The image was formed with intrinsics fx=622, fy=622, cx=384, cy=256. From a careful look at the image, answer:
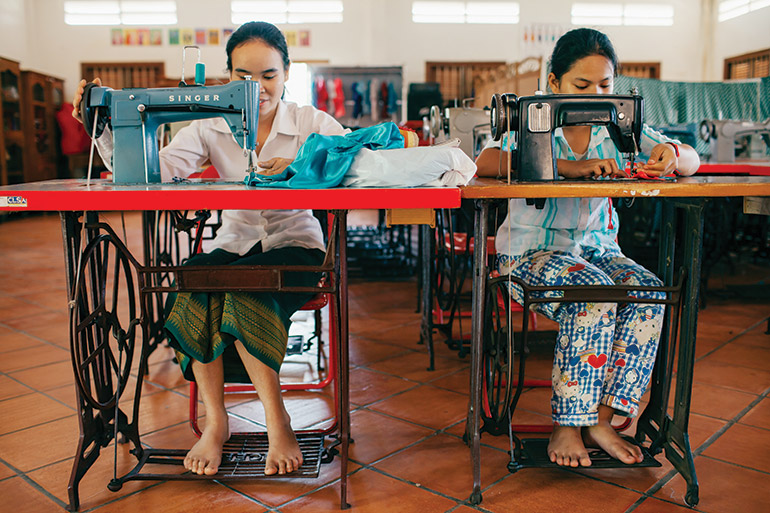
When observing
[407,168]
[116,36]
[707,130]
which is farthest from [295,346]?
[116,36]

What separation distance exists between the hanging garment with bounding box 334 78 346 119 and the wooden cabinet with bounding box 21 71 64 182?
428 cm

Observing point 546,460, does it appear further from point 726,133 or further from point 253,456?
point 726,133

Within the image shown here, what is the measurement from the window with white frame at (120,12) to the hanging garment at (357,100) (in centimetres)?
359

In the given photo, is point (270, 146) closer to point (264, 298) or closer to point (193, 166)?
point (193, 166)

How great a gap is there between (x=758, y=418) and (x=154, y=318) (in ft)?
7.98

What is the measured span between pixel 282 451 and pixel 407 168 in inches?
31.1

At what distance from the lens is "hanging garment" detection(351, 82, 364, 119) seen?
329 inches

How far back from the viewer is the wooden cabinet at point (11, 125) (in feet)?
26.6

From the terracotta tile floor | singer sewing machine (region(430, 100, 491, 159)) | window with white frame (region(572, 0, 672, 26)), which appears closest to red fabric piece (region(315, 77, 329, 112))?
window with white frame (region(572, 0, 672, 26))

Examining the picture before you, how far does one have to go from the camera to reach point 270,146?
196cm

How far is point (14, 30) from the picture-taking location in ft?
30.8

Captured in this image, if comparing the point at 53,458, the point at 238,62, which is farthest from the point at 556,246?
the point at 53,458

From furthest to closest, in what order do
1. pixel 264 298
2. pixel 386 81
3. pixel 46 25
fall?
pixel 46 25 < pixel 386 81 < pixel 264 298

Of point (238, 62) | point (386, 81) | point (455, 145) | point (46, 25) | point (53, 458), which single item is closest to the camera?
point (455, 145)
